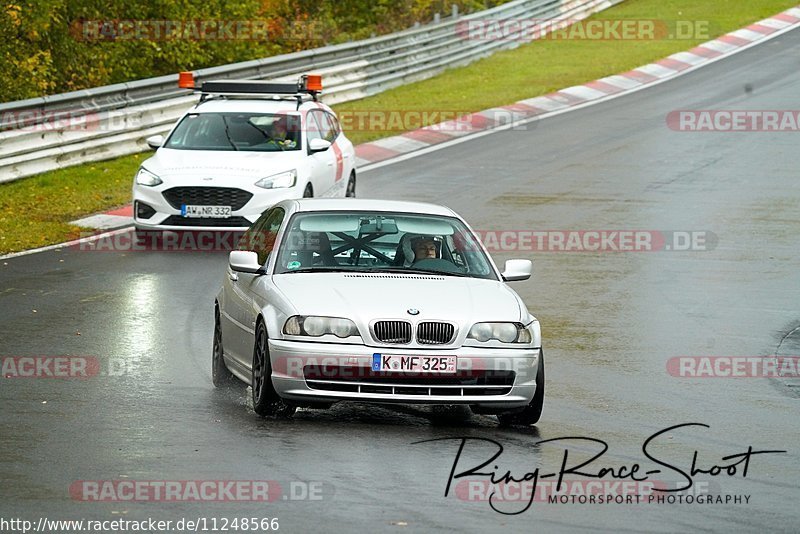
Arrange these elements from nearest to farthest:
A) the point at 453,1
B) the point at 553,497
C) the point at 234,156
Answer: the point at 553,497 < the point at 234,156 < the point at 453,1

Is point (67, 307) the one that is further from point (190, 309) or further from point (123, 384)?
point (123, 384)

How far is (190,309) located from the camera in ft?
46.4

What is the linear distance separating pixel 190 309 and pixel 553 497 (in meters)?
6.67

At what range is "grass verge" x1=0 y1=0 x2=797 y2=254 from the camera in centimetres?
2006

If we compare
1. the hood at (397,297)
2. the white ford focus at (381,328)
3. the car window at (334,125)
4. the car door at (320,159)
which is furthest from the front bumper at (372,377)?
the car window at (334,125)

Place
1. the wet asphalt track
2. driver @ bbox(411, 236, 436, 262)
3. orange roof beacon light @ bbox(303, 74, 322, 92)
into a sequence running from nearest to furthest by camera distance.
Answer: the wet asphalt track, driver @ bbox(411, 236, 436, 262), orange roof beacon light @ bbox(303, 74, 322, 92)

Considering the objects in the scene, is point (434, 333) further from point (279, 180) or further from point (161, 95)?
point (161, 95)

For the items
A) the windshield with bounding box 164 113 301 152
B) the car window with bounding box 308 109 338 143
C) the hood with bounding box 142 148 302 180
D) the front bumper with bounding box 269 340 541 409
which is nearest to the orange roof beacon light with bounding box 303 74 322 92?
the car window with bounding box 308 109 338 143

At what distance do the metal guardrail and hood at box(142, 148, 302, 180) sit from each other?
13.1 feet

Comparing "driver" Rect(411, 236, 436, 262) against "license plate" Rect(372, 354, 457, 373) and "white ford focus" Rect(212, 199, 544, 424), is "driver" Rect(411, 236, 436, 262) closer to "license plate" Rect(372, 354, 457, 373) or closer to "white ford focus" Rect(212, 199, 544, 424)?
"white ford focus" Rect(212, 199, 544, 424)

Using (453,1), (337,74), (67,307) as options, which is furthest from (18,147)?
(453,1)

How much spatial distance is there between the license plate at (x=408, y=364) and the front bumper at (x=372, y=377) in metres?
0.03

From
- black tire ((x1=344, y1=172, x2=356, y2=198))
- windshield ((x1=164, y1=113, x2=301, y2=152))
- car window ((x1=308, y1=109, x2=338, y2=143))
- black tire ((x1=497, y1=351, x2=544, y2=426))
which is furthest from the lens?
black tire ((x1=344, y1=172, x2=356, y2=198))

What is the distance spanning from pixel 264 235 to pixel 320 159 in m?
7.89
